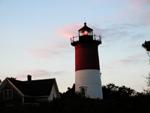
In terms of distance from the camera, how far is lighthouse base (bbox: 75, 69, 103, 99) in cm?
4575

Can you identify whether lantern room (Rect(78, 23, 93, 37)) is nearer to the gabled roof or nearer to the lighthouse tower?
the lighthouse tower

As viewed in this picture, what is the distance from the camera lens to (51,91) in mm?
47969

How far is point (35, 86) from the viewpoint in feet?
162

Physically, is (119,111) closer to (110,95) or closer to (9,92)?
(9,92)

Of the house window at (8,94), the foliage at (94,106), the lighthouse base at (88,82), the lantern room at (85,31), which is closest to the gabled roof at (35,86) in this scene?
the house window at (8,94)

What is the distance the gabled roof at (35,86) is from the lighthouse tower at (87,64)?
150 inches

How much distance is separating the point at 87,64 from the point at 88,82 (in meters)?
2.02

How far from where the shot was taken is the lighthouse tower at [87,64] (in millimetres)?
45906

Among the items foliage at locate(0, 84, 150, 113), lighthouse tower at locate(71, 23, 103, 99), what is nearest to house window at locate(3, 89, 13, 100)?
lighthouse tower at locate(71, 23, 103, 99)

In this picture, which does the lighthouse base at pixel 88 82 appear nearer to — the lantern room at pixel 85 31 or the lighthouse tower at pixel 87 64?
the lighthouse tower at pixel 87 64

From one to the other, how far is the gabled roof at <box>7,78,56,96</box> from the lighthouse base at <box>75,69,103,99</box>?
156 inches

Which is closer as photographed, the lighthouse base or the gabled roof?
the lighthouse base

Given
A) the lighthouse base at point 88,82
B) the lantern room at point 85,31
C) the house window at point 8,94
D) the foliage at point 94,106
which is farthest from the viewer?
the lantern room at point 85,31

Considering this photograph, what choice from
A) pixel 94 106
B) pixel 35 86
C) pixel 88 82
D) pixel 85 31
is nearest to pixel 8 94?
pixel 35 86
